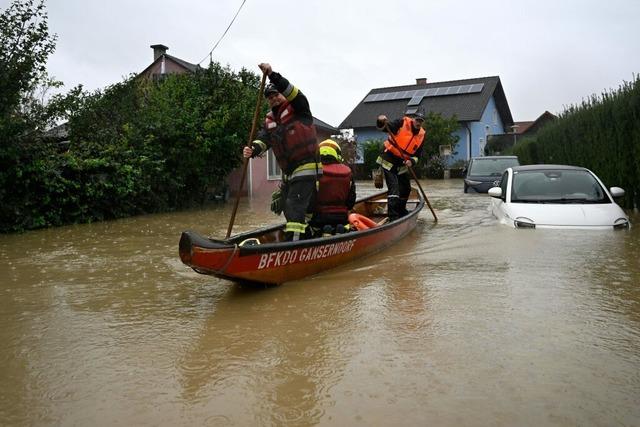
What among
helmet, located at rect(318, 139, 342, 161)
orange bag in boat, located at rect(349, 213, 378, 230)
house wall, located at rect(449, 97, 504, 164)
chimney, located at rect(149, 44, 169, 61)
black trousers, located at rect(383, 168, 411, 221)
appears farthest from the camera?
house wall, located at rect(449, 97, 504, 164)

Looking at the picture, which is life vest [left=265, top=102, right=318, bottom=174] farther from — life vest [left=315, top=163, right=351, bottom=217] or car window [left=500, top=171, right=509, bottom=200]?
car window [left=500, top=171, right=509, bottom=200]

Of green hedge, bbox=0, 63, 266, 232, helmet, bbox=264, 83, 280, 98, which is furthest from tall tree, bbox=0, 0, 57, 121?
helmet, bbox=264, 83, 280, 98

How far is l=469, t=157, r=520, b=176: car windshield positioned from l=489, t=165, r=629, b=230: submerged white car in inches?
373

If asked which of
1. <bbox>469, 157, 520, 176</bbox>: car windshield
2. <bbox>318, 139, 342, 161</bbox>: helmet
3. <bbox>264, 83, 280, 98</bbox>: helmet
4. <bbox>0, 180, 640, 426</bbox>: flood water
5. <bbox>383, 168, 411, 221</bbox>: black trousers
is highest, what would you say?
<bbox>264, 83, 280, 98</bbox>: helmet

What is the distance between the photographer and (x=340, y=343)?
4.05m

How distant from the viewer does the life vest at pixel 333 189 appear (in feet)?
22.9

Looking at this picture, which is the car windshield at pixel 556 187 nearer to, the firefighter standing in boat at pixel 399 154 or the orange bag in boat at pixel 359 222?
the firefighter standing in boat at pixel 399 154

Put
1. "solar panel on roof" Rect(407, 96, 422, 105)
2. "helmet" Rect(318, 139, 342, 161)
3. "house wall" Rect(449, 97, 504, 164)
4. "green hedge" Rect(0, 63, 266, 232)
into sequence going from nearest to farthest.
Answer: "helmet" Rect(318, 139, 342, 161) → "green hedge" Rect(0, 63, 266, 232) → "house wall" Rect(449, 97, 504, 164) → "solar panel on roof" Rect(407, 96, 422, 105)

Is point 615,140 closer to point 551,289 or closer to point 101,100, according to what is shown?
point 551,289

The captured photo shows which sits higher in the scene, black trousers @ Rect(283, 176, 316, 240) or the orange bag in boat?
black trousers @ Rect(283, 176, 316, 240)

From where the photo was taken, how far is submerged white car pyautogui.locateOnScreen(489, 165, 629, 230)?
26.6 feet

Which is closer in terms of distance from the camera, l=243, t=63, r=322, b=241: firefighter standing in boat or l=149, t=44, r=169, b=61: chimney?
l=243, t=63, r=322, b=241: firefighter standing in boat

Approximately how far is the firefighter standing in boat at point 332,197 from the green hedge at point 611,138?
674 centimetres

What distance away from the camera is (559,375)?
11.0 feet
